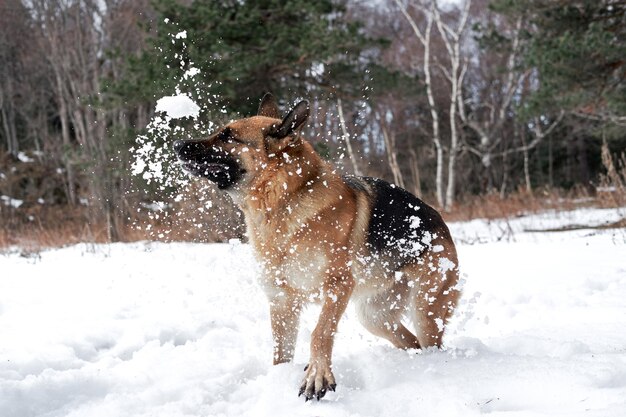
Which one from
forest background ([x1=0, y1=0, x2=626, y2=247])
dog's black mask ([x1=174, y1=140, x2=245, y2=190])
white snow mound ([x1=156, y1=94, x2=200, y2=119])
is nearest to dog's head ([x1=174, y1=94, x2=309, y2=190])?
dog's black mask ([x1=174, y1=140, x2=245, y2=190])

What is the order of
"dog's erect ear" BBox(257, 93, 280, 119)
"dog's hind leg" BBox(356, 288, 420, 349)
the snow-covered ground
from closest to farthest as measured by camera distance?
the snow-covered ground
"dog's hind leg" BBox(356, 288, 420, 349)
"dog's erect ear" BBox(257, 93, 280, 119)

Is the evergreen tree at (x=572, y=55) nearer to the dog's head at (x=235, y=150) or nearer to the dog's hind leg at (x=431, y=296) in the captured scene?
the dog's hind leg at (x=431, y=296)

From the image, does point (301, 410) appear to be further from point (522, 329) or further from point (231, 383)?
point (522, 329)

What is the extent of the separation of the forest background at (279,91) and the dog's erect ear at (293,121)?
3153mm

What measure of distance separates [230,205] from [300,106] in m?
5.19

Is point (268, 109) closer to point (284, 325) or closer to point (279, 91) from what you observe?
point (284, 325)

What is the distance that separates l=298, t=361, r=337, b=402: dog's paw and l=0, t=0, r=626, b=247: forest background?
369 cm

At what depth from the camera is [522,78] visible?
26.2m

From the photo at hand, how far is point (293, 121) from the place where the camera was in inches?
132

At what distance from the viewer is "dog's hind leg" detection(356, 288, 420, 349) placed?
3973mm

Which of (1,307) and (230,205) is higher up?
(230,205)

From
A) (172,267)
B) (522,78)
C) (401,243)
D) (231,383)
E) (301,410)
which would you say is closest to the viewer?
(301,410)

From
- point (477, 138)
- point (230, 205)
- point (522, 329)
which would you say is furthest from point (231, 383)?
point (477, 138)

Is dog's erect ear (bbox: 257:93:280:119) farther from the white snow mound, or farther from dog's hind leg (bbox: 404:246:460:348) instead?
dog's hind leg (bbox: 404:246:460:348)
